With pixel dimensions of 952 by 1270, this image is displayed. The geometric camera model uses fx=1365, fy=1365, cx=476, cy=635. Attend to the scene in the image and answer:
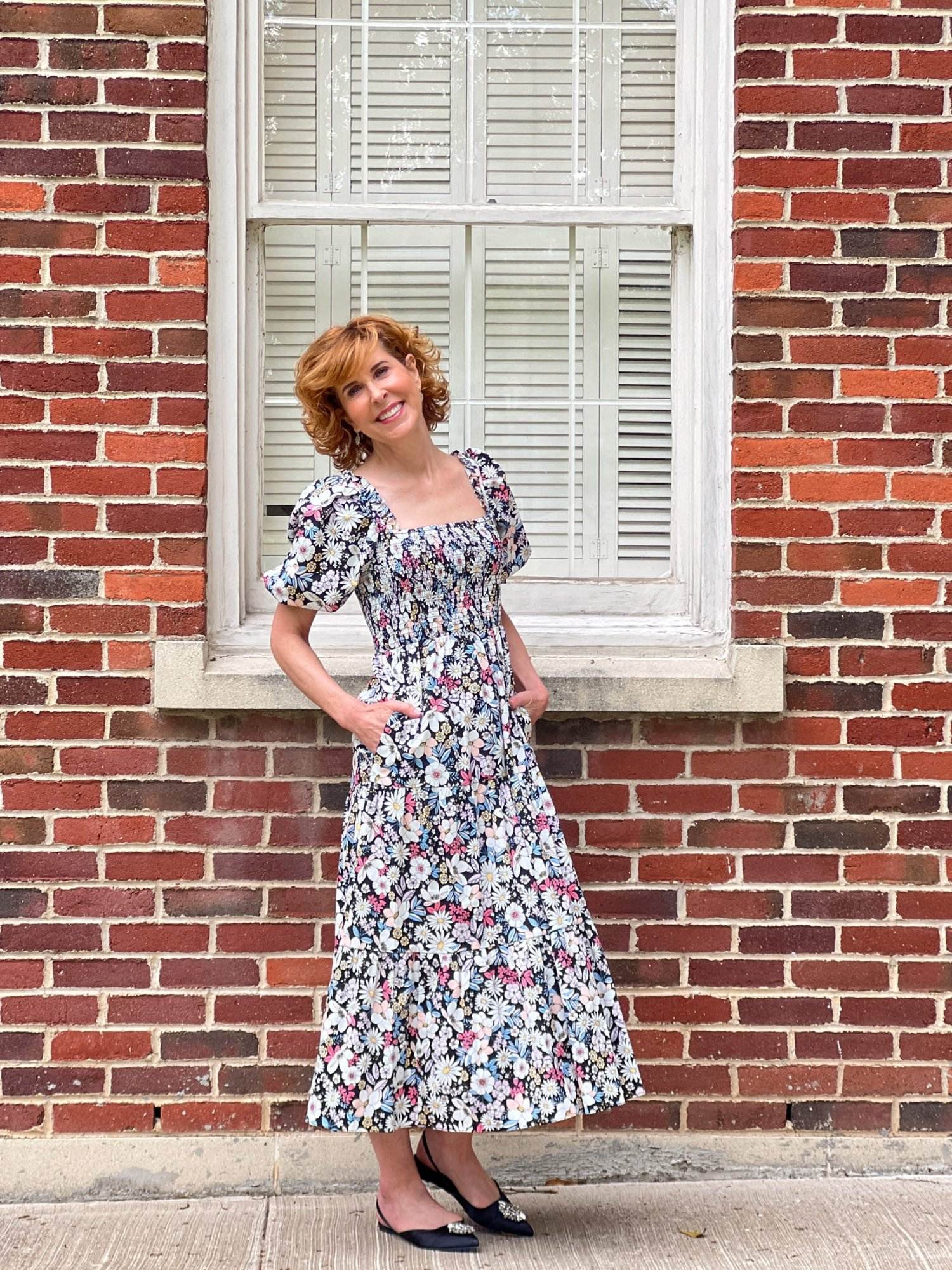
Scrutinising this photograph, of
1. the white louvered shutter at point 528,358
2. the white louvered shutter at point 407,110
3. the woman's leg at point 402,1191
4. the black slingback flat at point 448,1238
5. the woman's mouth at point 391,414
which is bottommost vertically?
the black slingback flat at point 448,1238

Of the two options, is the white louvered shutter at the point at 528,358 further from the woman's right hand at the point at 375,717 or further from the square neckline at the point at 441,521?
the woman's right hand at the point at 375,717

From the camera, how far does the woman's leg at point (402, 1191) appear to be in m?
3.20

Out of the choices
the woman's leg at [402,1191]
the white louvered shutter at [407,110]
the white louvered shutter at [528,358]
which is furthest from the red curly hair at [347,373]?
the woman's leg at [402,1191]

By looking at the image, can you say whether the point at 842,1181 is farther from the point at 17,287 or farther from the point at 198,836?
the point at 17,287

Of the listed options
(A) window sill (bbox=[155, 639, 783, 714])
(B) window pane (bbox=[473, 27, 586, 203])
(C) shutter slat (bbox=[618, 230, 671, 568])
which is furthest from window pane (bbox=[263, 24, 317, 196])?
(A) window sill (bbox=[155, 639, 783, 714])

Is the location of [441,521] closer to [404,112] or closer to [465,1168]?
[404,112]

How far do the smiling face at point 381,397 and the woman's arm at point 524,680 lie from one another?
51cm

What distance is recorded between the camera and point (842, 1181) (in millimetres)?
3592

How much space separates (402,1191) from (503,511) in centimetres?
164

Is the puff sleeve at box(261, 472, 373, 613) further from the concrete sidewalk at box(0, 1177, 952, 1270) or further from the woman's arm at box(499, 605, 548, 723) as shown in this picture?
the concrete sidewalk at box(0, 1177, 952, 1270)

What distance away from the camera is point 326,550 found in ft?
10.3

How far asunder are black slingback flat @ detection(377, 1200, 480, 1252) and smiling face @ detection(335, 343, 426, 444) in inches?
72.6

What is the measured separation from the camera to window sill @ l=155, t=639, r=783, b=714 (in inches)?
139

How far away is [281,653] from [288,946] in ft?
2.95
